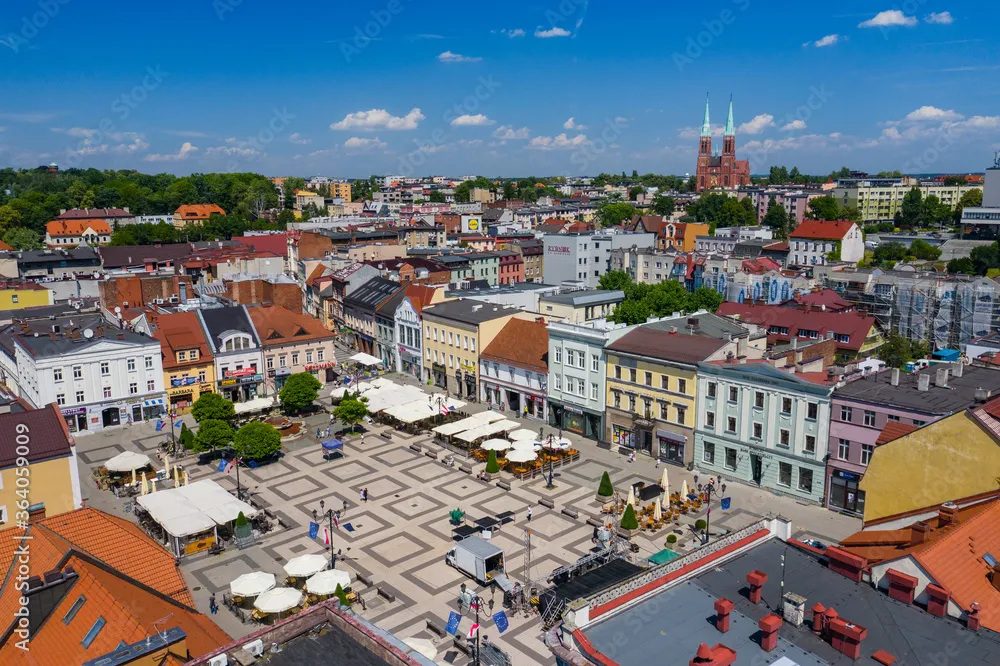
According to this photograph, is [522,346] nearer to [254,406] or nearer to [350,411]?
[350,411]

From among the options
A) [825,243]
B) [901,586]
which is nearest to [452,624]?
[901,586]

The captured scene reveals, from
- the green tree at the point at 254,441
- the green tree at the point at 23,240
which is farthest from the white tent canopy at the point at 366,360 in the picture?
the green tree at the point at 23,240

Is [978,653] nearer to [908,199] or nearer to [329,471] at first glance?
[329,471]

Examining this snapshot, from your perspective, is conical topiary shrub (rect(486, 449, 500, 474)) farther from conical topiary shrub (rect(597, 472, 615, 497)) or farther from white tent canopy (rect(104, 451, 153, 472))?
white tent canopy (rect(104, 451, 153, 472))

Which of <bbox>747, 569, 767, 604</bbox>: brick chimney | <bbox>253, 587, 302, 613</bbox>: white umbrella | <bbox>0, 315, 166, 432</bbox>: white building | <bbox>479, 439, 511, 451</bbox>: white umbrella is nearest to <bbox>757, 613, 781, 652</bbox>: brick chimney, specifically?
<bbox>747, 569, 767, 604</bbox>: brick chimney

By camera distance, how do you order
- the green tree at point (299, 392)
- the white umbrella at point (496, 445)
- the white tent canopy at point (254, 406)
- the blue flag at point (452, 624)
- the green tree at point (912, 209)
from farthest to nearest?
1. the green tree at point (912, 209)
2. the green tree at point (299, 392)
3. the white tent canopy at point (254, 406)
4. the white umbrella at point (496, 445)
5. the blue flag at point (452, 624)

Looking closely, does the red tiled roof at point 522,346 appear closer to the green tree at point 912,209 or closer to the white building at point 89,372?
the white building at point 89,372
